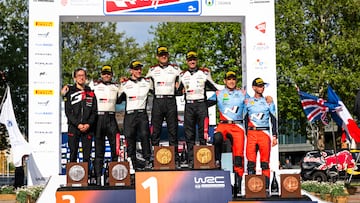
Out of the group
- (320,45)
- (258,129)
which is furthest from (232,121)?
(320,45)

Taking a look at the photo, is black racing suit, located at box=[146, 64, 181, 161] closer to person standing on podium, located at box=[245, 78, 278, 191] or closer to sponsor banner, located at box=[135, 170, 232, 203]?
person standing on podium, located at box=[245, 78, 278, 191]

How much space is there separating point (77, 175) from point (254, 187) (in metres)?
2.42

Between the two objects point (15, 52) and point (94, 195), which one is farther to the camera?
point (15, 52)

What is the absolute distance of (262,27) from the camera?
1395 cm

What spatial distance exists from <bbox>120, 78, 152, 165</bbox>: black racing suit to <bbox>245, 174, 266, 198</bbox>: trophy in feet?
8.82

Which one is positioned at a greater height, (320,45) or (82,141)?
(320,45)

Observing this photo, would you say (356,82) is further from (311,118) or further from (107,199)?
(107,199)

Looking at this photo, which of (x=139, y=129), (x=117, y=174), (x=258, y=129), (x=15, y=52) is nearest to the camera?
(x=117, y=174)

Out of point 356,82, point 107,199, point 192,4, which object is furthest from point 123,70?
point 107,199

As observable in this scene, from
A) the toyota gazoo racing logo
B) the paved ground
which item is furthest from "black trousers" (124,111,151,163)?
the paved ground

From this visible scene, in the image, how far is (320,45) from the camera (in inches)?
1113

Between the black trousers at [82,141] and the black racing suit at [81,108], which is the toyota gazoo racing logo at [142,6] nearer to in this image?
the black racing suit at [81,108]

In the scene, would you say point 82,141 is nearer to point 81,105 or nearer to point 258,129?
point 81,105

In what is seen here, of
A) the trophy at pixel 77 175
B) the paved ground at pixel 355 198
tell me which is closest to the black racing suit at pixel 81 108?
the trophy at pixel 77 175
